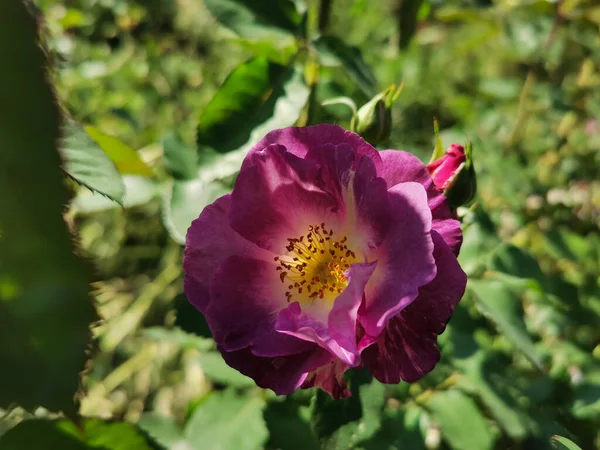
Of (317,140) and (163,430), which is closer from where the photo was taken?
(317,140)

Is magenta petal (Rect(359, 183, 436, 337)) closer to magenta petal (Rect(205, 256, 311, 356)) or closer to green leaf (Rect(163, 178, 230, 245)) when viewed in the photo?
magenta petal (Rect(205, 256, 311, 356))

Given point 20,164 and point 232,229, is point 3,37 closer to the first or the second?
point 20,164

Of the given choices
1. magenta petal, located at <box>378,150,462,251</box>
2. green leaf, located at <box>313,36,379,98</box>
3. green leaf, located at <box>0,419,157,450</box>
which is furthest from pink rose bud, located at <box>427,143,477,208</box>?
green leaf, located at <box>0,419,157,450</box>

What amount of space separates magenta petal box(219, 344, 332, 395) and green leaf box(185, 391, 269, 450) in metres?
0.40

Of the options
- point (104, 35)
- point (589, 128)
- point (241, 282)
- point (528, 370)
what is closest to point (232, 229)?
point (241, 282)

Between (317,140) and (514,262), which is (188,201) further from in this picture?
(514,262)

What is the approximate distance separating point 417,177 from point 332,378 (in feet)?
0.79

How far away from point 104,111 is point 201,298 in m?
1.73

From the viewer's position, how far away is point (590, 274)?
1.32 meters

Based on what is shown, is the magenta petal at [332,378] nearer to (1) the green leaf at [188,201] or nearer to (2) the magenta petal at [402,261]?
(2) the magenta petal at [402,261]

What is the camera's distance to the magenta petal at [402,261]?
1.88 ft

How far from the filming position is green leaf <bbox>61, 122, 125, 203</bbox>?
550 millimetres

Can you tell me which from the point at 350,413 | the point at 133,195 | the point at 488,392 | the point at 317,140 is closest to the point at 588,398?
the point at 488,392

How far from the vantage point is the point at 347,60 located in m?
0.90
